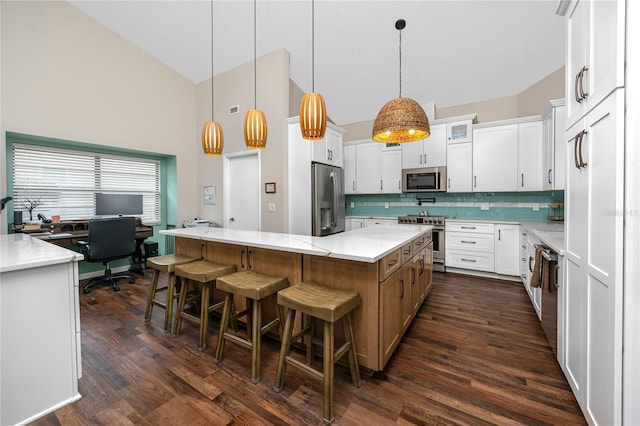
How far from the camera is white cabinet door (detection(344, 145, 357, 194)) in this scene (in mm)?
5312

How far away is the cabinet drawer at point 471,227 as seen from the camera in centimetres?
390

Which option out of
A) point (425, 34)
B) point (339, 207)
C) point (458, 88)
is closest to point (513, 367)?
point (339, 207)

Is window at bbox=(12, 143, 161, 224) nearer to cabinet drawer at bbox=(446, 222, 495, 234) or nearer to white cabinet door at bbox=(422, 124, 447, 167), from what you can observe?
white cabinet door at bbox=(422, 124, 447, 167)

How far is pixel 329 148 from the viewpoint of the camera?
4.28 meters

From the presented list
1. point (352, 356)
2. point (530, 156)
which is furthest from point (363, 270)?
point (530, 156)

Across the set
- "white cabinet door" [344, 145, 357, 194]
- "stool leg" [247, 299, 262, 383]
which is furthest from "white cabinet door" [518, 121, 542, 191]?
"stool leg" [247, 299, 262, 383]

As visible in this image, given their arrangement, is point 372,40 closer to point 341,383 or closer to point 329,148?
point 329,148

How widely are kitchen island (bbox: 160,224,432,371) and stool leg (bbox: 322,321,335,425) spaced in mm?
364

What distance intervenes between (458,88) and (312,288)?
4100mm

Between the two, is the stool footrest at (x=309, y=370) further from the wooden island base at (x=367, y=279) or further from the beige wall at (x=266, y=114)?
the beige wall at (x=266, y=114)

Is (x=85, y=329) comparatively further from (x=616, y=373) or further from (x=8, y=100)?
(x=616, y=373)

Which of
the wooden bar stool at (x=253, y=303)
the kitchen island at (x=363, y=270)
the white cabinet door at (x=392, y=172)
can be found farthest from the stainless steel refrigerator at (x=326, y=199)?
the wooden bar stool at (x=253, y=303)

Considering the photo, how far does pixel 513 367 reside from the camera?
1.84 m

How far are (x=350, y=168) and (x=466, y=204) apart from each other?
2.25m
